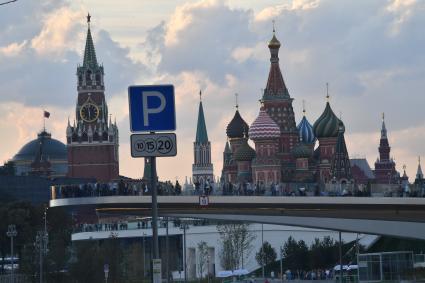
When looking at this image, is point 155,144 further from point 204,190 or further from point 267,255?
point 267,255

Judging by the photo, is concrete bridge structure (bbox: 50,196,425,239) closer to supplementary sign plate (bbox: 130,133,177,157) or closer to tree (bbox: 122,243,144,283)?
tree (bbox: 122,243,144,283)

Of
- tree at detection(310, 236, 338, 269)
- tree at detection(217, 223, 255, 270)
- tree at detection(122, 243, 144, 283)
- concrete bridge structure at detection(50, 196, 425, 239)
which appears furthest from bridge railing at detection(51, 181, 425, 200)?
tree at detection(310, 236, 338, 269)

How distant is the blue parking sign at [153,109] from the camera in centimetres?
2339

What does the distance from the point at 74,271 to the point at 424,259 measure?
2368 centimetres

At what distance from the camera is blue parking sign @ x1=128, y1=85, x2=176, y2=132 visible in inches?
921

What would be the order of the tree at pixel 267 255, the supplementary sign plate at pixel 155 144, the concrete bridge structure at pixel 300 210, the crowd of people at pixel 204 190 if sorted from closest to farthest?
the supplementary sign plate at pixel 155 144
the concrete bridge structure at pixel 300 210
the crowd of people at pixel 204 190
the tree at pixel 267 255

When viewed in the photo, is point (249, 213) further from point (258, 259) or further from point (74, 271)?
point (258, 259)

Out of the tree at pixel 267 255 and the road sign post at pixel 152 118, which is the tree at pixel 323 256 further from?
the road sign post at pixel 152 118

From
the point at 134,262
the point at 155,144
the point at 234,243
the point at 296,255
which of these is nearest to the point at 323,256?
the point at 296,255

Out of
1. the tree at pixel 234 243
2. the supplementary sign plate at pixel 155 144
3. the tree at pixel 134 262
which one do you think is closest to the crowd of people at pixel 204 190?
the tree at pixel 134 262

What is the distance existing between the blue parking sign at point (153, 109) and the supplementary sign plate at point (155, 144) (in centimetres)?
14

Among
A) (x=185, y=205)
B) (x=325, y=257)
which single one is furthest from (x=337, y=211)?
(x=325, y=257)

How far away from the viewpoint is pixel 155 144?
77.2ft

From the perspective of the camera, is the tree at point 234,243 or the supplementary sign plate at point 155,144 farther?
the tree at point 234,243
